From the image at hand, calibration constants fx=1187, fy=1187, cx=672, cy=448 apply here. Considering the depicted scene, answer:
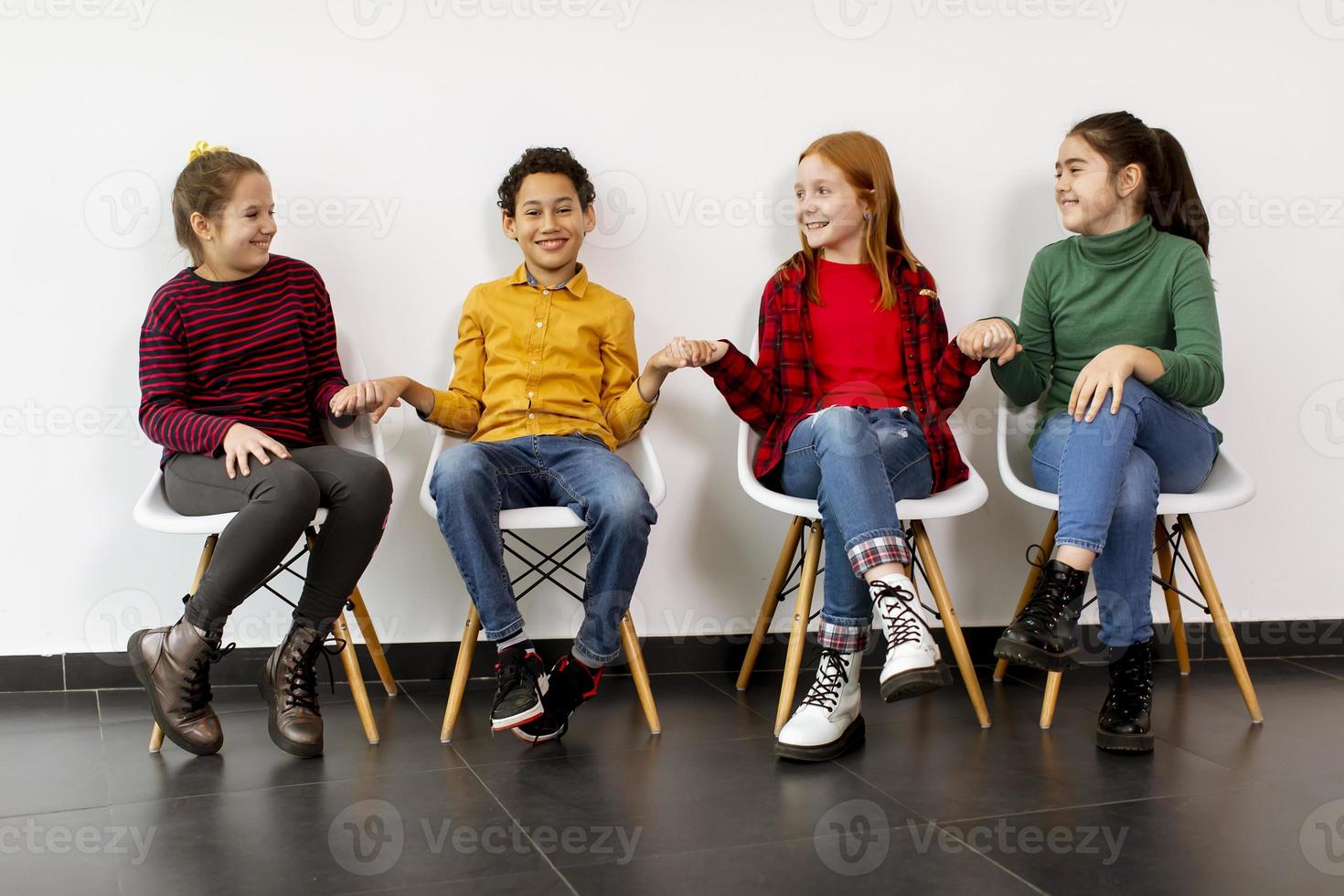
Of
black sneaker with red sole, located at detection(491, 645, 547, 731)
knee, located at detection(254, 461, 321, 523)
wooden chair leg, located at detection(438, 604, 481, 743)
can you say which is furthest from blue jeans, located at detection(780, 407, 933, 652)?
knee, located at detection(254, 461, 321, 523)

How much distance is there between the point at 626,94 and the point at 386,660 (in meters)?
1.25

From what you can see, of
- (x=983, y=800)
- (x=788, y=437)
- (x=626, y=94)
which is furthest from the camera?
(x=626, y=94)

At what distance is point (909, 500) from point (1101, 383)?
0.37m

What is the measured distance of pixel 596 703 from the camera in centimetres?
226

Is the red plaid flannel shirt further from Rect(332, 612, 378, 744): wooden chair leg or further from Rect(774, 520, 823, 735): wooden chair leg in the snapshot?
Rect(332, 612, 378, 744): wooden chair leg

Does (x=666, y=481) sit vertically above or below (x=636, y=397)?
below

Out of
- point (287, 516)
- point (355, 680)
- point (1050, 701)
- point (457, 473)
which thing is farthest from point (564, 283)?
point (1050, 701)

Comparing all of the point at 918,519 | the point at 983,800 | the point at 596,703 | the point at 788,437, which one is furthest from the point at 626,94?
the point at 983,800

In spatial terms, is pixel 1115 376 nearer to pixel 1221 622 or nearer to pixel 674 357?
pixel 1221 622

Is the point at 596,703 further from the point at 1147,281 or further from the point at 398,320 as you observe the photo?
the point at 1147,281

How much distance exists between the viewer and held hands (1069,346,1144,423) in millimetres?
1884

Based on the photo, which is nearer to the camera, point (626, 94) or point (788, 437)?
point (788, 437)

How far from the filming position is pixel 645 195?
2447mm

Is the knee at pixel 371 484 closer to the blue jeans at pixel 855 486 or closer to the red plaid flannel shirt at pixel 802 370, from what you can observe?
the red plaid flannel shirt at pixel 802 370
